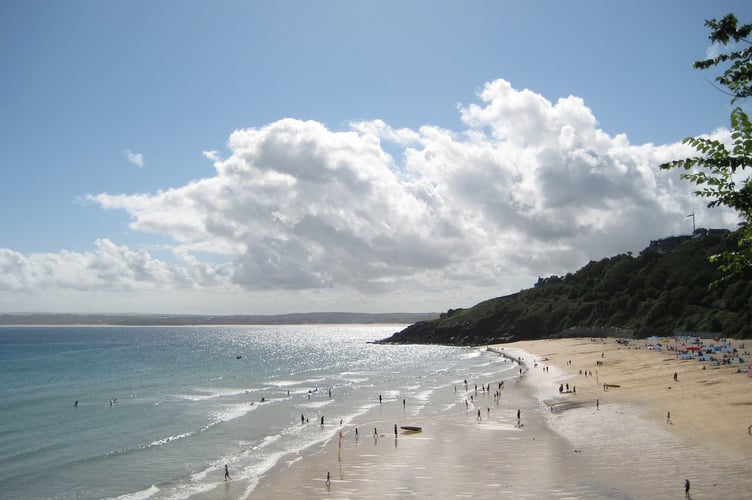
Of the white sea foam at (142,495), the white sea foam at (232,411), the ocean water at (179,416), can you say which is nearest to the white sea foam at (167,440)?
the ocean water at (179,416)

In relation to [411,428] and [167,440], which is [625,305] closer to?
[411,428]

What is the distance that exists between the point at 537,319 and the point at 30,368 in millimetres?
116501

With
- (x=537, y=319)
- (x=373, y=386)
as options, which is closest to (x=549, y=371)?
(x=373, y=386)

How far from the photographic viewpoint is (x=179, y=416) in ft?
173

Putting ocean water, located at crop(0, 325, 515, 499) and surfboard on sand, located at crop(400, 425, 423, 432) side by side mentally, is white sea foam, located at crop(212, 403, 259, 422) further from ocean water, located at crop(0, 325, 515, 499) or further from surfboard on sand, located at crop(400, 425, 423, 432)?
surfboard on sand, located at crop(400, 425, 423, 432)

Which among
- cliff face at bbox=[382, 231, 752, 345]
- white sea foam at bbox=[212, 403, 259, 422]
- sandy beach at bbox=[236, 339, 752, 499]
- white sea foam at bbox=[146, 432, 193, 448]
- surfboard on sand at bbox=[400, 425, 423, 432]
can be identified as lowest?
white sea foam at bbox=[212, 403, 259, 422]

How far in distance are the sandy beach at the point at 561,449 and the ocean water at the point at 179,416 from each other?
3.01m

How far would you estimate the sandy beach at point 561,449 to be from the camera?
27.3m

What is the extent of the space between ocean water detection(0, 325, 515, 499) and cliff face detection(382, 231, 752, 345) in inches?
1459

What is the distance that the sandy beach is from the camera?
2730 cm

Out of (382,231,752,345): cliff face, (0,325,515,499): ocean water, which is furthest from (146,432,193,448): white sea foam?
(382,231,752,345): cliff face

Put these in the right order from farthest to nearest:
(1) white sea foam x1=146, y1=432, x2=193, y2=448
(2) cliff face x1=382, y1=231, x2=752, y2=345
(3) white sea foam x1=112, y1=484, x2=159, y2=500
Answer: (2) cliff face x1=382, y1=231, x2=752, y2=345
(1) white sea foam x1=146, y1=432, x2=193, y2=448
(3) white sea foam x1=112, y1=484, x2=159, y2=500

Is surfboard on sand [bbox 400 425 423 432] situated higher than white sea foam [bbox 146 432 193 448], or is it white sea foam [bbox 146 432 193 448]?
surfboard on sand [bbox 400 425 423 432]

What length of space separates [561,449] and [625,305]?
103m
